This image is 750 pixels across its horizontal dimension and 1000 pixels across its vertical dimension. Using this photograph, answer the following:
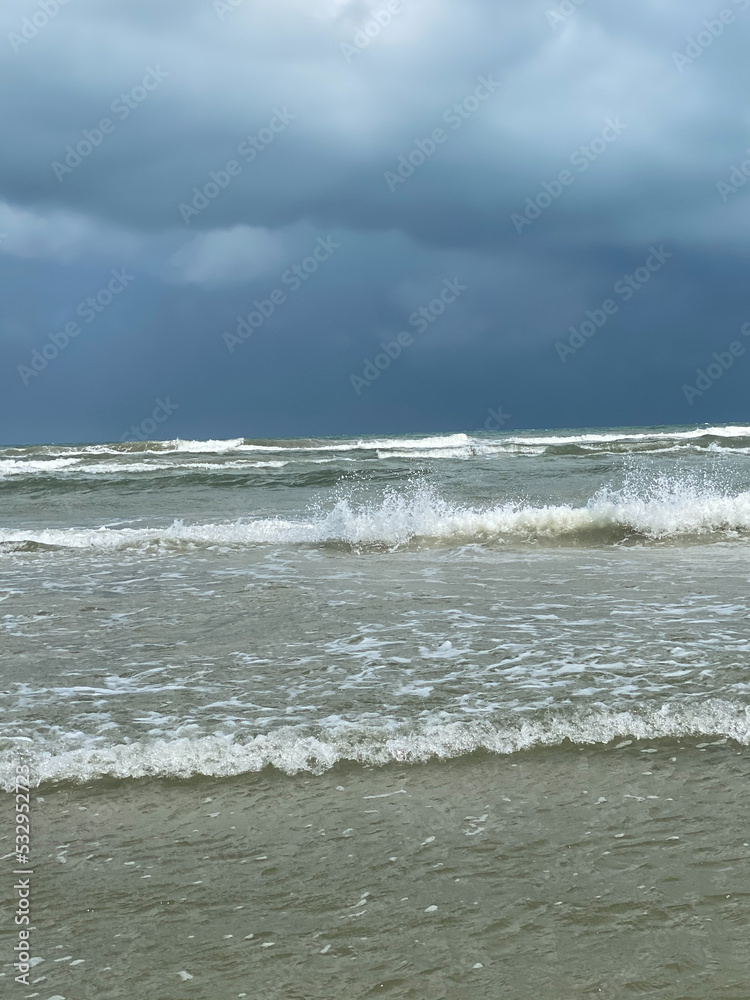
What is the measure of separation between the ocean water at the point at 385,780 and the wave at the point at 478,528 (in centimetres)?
240

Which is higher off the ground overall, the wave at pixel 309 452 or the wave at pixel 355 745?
the wave at pixel 309 452

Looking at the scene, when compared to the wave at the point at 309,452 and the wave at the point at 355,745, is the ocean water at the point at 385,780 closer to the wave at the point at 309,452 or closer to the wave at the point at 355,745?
the wave at the point at 355,745

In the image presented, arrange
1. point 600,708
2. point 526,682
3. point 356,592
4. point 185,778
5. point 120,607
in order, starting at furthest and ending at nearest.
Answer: point 356,592
point 120,607
point 526,682
point 600,708
point 185,778

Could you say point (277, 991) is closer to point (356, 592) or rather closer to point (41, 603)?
point (356, 592)

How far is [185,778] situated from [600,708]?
2080 mm

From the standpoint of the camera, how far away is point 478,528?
456 inches

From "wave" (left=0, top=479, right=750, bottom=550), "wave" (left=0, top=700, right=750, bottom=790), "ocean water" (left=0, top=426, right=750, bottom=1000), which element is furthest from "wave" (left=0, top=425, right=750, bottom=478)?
"wave" (left=0, top=700, right=750, bottom=790)

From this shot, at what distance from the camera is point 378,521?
37.7 feet

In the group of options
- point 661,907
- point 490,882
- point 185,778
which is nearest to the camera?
point 661,907

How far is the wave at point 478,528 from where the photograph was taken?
11.1 metres

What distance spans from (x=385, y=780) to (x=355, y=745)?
0.35 metres

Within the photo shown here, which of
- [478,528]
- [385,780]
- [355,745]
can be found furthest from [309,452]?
[385,780]

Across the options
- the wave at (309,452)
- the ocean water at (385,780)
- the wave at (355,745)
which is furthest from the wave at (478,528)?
the wave at (309,452)

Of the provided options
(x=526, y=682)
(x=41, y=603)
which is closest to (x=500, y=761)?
(x=526, y=682)
